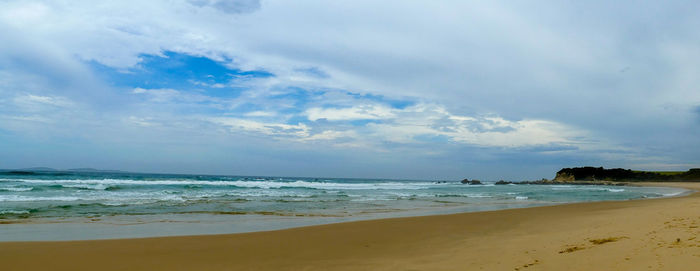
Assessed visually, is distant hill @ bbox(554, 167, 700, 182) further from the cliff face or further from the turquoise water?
the turquoise water

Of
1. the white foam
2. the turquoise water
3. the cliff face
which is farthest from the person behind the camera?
the cliff face

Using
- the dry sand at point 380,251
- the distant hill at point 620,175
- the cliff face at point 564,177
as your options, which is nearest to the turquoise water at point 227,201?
the dry sand at point 380,251

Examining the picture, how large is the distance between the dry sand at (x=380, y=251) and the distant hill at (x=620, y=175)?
100 m

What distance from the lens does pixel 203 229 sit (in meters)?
9.80

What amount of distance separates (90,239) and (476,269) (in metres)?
7.76

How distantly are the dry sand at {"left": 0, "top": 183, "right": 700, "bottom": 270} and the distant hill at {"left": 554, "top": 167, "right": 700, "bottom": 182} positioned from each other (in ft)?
329

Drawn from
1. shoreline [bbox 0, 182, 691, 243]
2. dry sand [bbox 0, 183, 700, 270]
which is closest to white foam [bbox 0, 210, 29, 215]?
shoreline [bbox 0, 182, 691, 243]

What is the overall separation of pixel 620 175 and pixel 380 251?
110m

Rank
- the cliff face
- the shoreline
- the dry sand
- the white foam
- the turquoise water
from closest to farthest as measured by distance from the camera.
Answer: the dry sand → the shoreline → the white foam → the turquoise water → the cliff face

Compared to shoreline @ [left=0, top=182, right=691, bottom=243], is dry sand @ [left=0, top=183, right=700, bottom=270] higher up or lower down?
higher up

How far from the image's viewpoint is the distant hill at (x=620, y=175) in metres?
83.8

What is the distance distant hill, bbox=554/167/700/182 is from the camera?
275 ft

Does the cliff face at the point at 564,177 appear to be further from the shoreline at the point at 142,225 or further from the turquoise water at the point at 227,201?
the shoreline at the point at 142,225

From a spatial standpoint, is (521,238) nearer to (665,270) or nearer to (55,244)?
(665,270)
